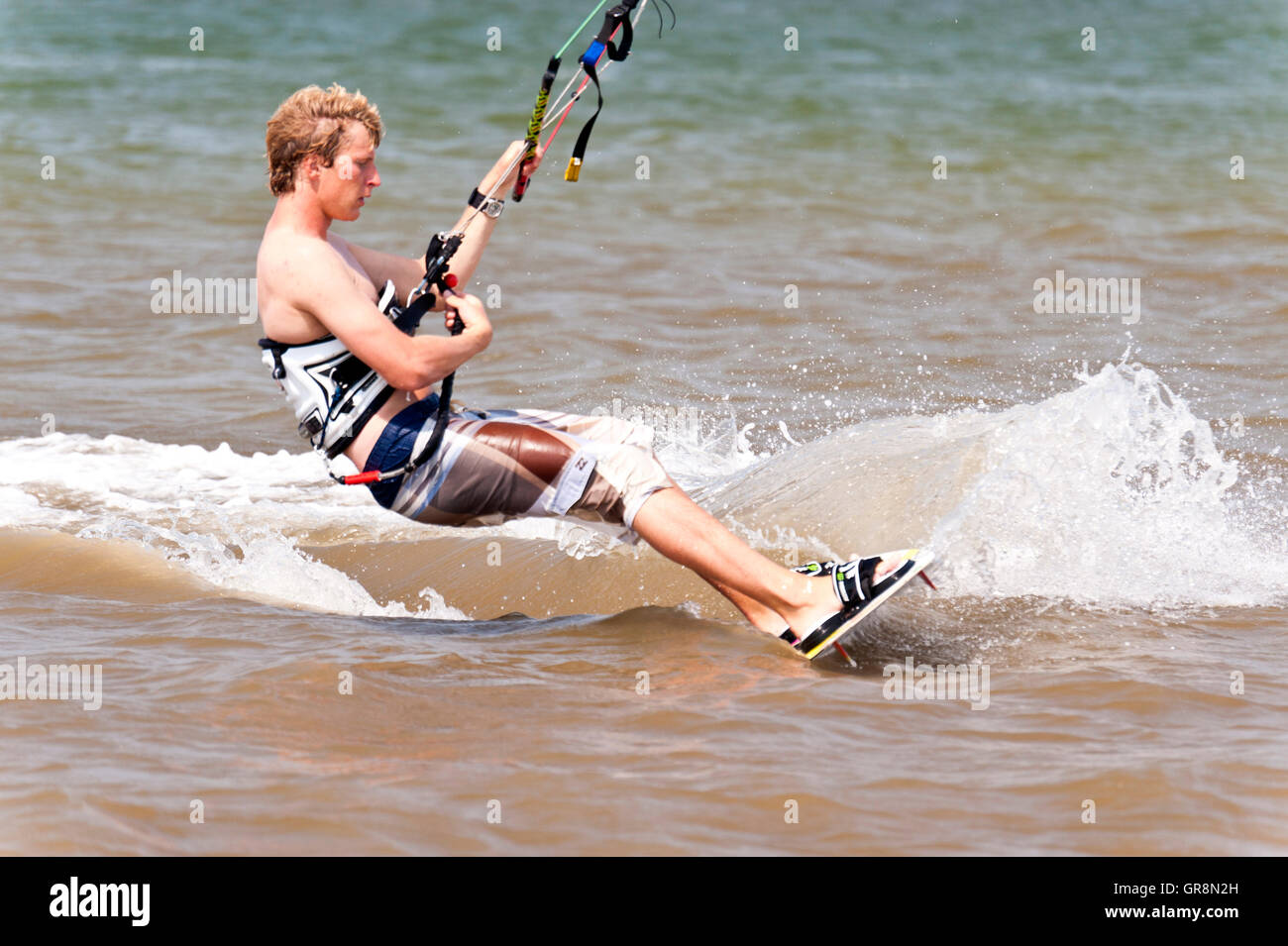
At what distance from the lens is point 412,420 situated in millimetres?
4398

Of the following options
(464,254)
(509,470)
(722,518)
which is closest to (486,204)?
(464,254)

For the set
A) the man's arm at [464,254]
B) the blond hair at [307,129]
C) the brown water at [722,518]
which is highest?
the blond hair at [307,129]

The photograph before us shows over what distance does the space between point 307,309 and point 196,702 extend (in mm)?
1127

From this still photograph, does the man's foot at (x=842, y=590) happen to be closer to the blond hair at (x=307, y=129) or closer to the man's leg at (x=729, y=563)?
the man's leg at (x=729, y=563)

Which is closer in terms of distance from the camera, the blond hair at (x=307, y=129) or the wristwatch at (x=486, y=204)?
the blond hair at (x=307, y=129)

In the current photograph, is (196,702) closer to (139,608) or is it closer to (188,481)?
(139,608)

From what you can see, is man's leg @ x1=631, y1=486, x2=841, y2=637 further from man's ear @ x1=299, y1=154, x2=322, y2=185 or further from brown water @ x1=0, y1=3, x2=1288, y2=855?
man's ear @ x1=299, y1=154, x2=322, y2=185

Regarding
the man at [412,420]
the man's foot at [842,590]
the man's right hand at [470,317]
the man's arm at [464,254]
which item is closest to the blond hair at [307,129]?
the man at [412,420]

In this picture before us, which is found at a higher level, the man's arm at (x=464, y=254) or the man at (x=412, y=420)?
the man's arm at (x=464, y=254)

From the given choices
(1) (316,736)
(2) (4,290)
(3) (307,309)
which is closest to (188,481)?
(3) (307,309)

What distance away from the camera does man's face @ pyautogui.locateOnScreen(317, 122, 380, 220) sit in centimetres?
426

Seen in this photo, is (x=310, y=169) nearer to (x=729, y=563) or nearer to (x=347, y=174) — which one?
(x=347, y=174)

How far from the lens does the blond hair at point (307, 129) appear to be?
167 inches

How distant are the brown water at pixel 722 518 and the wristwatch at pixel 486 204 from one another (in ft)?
4.36
